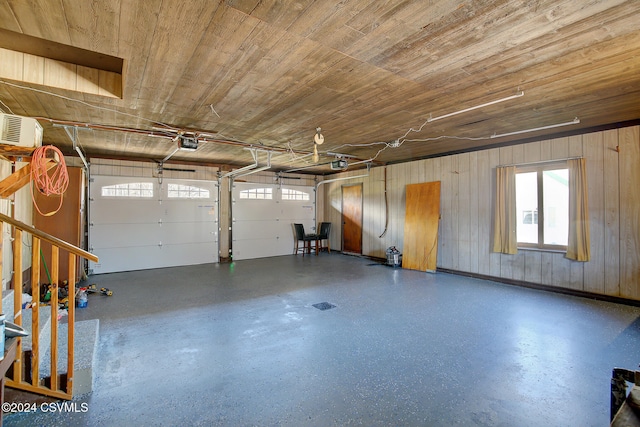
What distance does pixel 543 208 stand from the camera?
4852 millimetres

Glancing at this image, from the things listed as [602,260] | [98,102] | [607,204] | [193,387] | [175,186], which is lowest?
[193,387]

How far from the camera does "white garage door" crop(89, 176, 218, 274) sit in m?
6.25

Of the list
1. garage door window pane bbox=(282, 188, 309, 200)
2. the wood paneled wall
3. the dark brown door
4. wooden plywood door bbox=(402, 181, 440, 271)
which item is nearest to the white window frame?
the wood paneled wall

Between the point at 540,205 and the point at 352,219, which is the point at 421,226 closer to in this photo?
the point at 540,205

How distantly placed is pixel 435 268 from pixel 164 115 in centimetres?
553

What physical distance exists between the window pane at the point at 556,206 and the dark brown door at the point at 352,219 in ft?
14.0

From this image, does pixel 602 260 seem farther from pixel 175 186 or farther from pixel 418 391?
pixel 175 186

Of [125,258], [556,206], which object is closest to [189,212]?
[125,258]

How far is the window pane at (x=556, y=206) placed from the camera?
15.1 feet

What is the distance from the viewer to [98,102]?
327cm

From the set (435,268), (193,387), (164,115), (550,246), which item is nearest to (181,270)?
(164,115)

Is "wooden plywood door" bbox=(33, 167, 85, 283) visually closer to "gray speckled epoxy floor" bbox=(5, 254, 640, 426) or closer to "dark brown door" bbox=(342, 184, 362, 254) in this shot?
"gray speckled epoxy floor" bbox=(5, 254, 640, 426)

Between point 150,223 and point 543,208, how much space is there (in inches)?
306

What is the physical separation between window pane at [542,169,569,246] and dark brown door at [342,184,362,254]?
4279 millimetres
